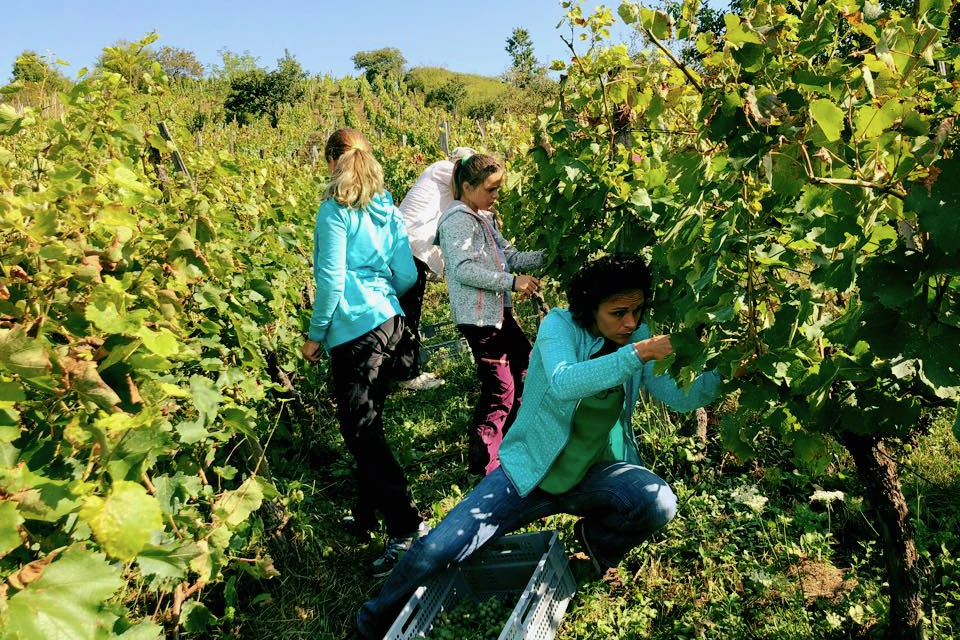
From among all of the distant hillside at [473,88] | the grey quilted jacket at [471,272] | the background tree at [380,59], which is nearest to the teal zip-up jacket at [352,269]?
the grey quilted jacket at [471,272]

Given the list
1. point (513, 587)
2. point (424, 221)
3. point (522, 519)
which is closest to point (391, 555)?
point (513, 587)

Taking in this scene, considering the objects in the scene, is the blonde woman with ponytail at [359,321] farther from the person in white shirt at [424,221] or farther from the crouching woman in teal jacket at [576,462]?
the person in white shirt at [424,221]

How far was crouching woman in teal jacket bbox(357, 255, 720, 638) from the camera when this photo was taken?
218 cm

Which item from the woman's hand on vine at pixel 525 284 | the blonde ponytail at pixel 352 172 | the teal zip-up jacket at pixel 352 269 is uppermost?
the blonde ponytail at pixel 352 172

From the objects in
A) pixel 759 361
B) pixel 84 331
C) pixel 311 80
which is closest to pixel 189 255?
pixel 84 331

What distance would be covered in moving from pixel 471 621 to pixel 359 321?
1224 millimetres

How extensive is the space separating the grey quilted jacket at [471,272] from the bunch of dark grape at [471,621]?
1298 mm

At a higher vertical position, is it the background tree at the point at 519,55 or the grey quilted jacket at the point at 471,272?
the background tree at the point at 519,55

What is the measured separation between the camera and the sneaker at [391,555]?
9.08 ft

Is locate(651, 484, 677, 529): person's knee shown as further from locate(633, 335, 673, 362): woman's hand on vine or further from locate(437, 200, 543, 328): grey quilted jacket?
locate(437, 200, 543, 328): grey quilted jacket

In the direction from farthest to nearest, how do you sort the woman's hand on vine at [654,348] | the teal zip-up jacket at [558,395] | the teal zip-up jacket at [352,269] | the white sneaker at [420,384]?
the white sneaker at [420,384]
the teal zip-up jacket at [352,269]
the teal zip-up jacket at [558,395]
the woman's hand on vine at [654,348]

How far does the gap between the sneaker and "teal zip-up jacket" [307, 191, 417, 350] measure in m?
0.87

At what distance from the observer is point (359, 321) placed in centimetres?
278

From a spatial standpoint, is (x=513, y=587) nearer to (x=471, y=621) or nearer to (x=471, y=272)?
(x=471, y=621)
